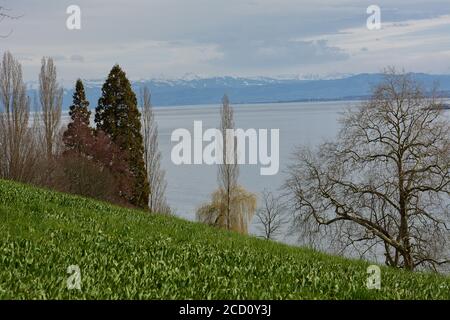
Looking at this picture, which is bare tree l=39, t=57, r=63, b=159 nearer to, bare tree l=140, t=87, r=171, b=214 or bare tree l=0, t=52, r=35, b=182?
bare tree l=0, t=52, r=35, b=182

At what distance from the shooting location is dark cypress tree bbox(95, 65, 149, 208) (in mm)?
54812

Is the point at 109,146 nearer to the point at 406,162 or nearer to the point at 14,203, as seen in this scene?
the point at 406,162

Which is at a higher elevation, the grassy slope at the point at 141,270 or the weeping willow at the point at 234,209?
the grassy slope at the point at 141,270

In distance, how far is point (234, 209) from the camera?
56938 millimetres

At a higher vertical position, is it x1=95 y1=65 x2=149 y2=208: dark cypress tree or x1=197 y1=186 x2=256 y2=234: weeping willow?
x1=95 y1=65 x2=149 y2=208: dark cypress tree

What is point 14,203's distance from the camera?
49.4 ft

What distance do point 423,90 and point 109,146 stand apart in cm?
2725

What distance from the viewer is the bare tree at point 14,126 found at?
49656 millimetres

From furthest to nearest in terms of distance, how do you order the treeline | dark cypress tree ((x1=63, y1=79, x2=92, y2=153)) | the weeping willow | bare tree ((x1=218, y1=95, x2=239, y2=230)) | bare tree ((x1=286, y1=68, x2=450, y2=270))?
the weeping willow < bare tree ((x1=218, y1=95, x2=239, y2=230)) < dark cypress tree ((x1=63, y1=79, x2=92, y2=153)) < the treeline < bare tree ((x1=286, y1=68, x2=450, y2=270))
